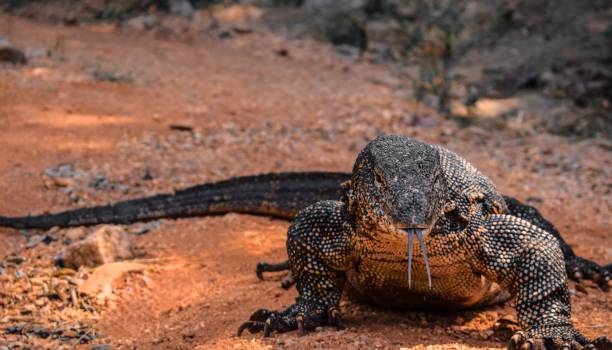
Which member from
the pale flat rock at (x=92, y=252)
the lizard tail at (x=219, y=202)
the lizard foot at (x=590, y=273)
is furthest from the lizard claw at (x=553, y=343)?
the pale flat rock at (x=92, y=252)

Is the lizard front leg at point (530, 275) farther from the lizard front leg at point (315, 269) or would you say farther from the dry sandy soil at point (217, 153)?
the lizard front leg at point (315, 269)

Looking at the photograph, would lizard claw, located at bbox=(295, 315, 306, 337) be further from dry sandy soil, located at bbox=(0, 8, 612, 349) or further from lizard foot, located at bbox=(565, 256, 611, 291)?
lizard foot, located at bbox=(565, 256, 611, 291)

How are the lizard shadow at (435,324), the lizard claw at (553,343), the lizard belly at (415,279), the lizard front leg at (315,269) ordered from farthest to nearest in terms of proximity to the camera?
the lizard front leg at (315,269), the lizard shadow at (435,324), the lizard belly at (415,279), the lizard claw at (553,343)

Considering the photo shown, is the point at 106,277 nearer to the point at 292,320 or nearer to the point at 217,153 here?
the point at 292,320

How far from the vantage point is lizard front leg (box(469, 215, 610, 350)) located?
3430 mm

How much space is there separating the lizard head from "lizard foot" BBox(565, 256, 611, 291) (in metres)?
2.09

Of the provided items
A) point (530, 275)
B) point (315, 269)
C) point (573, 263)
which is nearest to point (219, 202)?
point (315, 269)

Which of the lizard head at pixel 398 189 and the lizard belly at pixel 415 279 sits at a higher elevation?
the lizard head at pixel 398 189

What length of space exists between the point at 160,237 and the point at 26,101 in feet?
12.2

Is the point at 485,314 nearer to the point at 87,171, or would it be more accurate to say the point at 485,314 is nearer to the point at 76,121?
the point at 87,171

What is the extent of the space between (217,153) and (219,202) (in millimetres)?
1657

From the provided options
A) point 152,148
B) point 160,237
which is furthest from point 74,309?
point 152,148

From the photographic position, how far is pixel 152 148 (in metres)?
7.73

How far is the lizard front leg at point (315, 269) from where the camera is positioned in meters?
3.83
